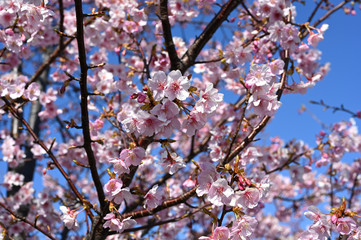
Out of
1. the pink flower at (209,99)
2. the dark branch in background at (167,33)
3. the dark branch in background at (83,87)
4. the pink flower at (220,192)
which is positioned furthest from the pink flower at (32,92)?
the pink flower at (220,192)

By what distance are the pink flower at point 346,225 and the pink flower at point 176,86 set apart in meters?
1.05

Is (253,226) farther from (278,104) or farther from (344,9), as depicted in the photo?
(344,9)

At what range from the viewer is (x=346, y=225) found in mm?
1640

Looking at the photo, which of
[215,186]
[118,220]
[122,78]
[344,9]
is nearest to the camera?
[215,186]

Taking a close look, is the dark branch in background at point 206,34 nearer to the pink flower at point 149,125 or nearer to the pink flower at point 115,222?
the pink flower at point 149,125

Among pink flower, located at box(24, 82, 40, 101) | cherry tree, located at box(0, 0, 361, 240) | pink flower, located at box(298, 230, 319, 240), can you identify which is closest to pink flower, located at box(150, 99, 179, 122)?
cherry tree, located at box(0, 0, 361, 240)

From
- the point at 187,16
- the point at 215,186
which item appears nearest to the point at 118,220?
the point at 215,186

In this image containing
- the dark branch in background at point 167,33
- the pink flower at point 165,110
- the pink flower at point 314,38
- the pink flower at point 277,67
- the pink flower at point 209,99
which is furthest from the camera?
the pink flower at point 314,38

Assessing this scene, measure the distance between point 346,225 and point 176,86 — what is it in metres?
1.16

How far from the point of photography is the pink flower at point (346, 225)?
5.29 ft

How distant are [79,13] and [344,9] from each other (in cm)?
382

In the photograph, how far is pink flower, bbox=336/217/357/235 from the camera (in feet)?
5.29

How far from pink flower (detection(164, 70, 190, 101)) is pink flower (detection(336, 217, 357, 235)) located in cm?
105

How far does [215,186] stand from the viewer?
1.62m
